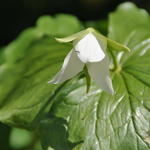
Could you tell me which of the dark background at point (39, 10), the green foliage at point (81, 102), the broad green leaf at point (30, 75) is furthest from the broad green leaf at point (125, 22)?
the dark background at point (39, 10)

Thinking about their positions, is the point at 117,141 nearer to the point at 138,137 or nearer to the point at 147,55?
the point at 138,137

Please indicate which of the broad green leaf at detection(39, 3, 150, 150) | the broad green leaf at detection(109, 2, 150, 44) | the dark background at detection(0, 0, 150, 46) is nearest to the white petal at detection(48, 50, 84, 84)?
the broad green leaf at detection(39, 3, 150, 150)

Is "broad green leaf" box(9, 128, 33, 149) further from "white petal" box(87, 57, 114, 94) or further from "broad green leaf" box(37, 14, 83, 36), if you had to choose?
"white petal" box(87, 57, 114, 94)

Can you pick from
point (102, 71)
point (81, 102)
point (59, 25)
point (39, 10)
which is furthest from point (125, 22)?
point (39, 10)

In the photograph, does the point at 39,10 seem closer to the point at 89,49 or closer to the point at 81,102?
the point at 81,102

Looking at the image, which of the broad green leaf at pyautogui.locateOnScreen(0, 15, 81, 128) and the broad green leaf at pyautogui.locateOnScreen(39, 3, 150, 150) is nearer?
the broad green leaf at pyautogui.locateOnScreen(39, 3, 150, 150)

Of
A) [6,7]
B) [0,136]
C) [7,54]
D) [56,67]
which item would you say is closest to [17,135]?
[0,136]
